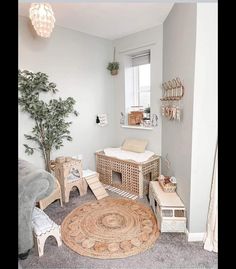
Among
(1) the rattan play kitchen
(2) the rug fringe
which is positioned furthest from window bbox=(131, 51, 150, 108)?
(2) the rug fringe

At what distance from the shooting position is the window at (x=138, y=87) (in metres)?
3.37

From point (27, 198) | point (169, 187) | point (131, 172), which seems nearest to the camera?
point (27, 198)

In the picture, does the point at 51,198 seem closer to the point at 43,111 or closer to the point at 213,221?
the point at 43,111

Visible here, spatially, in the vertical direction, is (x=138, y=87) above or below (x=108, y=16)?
below

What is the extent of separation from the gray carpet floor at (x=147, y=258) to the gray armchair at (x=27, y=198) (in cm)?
20

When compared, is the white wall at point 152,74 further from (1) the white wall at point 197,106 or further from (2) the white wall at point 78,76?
(1) the white wall at point 197,106

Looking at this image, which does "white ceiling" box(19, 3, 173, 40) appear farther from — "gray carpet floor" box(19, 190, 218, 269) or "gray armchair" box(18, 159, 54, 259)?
"gray carpet floor" box(19, 190, 218, 269)

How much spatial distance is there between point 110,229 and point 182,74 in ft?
5.95

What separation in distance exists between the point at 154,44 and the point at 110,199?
2.40m

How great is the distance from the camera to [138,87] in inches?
140

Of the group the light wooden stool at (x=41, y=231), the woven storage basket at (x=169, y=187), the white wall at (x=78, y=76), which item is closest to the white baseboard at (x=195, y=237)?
the woven storage basket at (x=169, y=187)

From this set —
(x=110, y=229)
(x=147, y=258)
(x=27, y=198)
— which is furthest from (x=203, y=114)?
(x=27, y=198)

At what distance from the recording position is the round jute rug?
181cm
